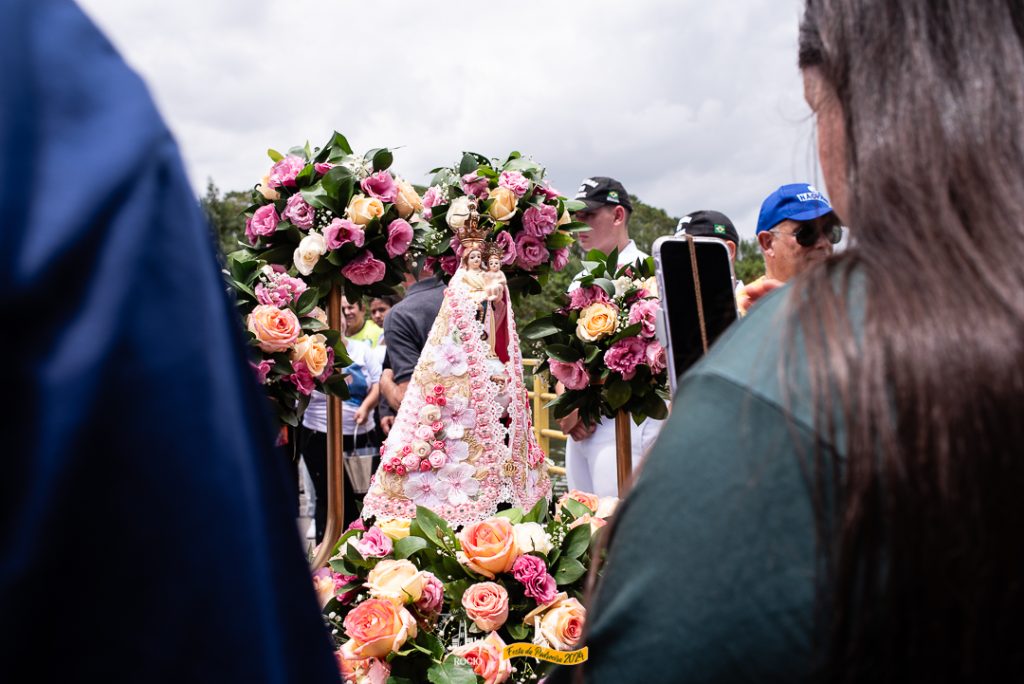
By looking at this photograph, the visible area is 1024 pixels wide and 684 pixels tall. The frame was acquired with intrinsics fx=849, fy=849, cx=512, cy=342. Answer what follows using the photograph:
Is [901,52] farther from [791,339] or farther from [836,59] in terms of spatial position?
[791,339]

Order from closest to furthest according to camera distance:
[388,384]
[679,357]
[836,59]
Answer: [836,59]
[679,357]
[388,384]

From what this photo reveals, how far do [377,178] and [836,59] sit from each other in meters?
2.68

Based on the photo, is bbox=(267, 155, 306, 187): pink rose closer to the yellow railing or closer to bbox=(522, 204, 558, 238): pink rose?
bbox=(522, 204, 558, 238): pink rose

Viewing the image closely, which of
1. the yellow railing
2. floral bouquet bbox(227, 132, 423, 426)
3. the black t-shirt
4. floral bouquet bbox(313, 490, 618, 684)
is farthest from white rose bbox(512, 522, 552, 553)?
the yellow railing

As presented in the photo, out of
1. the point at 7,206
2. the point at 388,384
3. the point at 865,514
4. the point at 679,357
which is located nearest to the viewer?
the point at 7,206

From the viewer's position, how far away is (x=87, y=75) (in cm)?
42

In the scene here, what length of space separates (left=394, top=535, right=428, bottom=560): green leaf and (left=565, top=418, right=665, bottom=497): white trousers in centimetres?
167

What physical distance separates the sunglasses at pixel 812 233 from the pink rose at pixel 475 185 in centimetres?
123

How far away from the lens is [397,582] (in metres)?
1.76

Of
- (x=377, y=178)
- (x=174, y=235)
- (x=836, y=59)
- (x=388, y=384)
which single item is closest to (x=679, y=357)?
(x=836, y=59)

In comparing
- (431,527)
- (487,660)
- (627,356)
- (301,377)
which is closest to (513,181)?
(627,356)

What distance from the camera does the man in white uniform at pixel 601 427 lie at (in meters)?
3.50

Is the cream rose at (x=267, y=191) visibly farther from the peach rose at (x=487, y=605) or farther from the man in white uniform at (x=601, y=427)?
the peach rose at (x=487, y=605)

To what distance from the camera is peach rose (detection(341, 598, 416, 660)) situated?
1.66m
